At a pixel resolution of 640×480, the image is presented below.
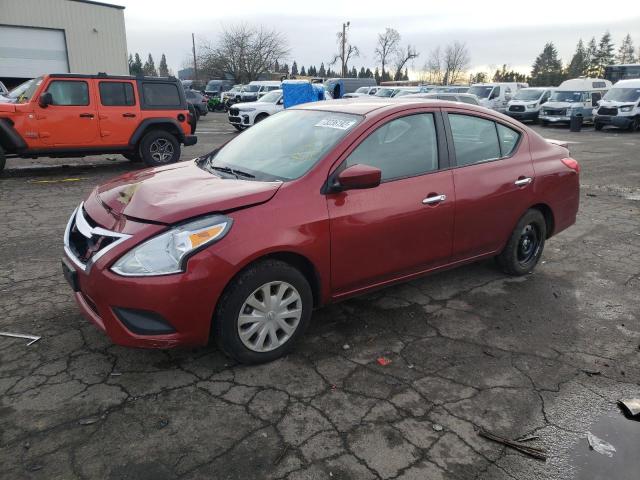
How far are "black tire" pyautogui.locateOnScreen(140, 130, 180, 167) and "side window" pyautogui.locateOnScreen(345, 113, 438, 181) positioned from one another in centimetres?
818

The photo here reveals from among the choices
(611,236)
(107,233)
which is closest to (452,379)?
(107,233)

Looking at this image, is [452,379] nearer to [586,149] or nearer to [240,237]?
[240,237]

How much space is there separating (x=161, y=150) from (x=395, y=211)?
866 centimetres

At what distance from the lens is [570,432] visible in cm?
272

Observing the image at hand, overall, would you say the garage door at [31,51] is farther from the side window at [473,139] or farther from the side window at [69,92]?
the side window at [473,139]

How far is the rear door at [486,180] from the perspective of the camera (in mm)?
4043

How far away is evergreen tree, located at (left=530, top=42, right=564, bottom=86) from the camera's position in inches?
2635

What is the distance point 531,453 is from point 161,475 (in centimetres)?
184

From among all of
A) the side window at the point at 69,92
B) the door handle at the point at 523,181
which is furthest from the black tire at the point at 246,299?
the side window at the point at 69,92

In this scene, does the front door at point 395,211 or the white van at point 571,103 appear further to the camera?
the white van at point 571,103

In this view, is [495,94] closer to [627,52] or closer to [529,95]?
[529,95]

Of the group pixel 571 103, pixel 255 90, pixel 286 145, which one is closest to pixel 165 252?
pixel 286 145

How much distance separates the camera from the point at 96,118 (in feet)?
32.5

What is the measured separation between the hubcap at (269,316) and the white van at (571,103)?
24.1 metres
